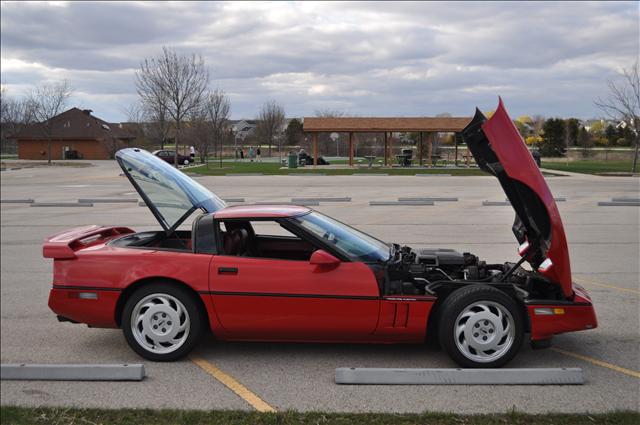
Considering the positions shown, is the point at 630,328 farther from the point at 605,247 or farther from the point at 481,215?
the point at 481,215

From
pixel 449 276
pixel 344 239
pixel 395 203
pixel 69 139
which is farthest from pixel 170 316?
pixel 69 139

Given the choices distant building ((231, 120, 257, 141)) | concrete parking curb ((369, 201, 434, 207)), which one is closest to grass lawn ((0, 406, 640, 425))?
concrete parking curb ((369, 201, 434, 207))

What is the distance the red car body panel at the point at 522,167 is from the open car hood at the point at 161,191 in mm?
2613

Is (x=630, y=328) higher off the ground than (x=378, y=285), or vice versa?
(x=378, y=285)

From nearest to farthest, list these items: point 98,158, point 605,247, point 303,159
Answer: point 605,247 < point 303,159 < point 98,158

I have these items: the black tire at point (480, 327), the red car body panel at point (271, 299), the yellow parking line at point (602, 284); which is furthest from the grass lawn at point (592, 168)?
the red car body panel at point (271, 299)

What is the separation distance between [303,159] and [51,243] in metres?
42.1

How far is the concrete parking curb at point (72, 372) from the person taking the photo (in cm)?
434

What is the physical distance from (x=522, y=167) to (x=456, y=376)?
1627 mm

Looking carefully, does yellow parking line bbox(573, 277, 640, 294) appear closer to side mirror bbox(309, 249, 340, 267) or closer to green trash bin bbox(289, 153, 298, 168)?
side mirror bbox(309, 249, 340, 267)

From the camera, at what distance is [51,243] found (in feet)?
16.0

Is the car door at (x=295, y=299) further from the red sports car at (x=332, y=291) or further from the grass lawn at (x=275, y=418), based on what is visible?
the grass lawn at (x=275, y=418)

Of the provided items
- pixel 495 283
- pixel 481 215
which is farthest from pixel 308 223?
pixel 481 215

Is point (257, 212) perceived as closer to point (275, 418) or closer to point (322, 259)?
point (322, 259)
